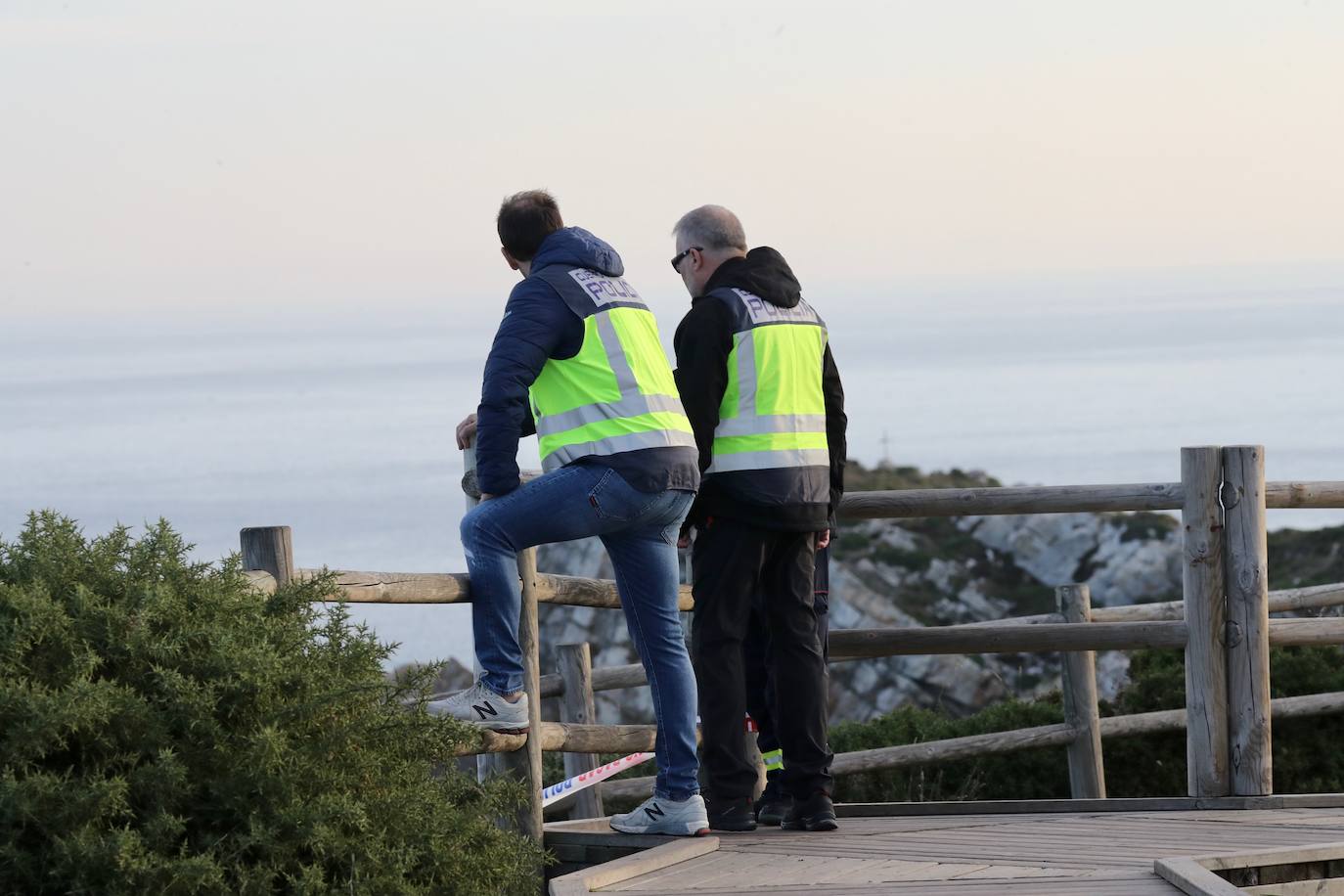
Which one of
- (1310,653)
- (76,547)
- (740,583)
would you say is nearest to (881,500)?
(740,583)

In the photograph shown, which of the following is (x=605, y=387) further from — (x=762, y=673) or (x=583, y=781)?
(x=583, y=781)

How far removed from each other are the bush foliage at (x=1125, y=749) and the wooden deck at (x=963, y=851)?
11.7 feet

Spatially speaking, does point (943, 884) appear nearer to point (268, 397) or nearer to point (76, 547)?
point (76, 547)

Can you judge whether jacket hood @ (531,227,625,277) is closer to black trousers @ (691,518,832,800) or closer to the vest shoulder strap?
the vest shoulder strap

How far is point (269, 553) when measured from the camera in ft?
17.2

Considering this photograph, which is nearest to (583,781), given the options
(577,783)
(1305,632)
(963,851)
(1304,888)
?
(577,783)

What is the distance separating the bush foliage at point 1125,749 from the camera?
32.4 feet

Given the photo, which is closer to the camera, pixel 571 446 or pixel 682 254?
pixel 571 446

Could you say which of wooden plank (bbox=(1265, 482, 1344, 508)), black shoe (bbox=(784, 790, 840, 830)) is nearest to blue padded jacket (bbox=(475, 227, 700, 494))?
black shoe (bbox=(784, 790, 840, 830))

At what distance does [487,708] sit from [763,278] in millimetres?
1702

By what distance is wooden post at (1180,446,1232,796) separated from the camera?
6586 mm

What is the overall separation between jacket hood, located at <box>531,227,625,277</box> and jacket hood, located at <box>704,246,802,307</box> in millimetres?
442

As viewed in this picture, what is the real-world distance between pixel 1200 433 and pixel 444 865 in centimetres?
6559

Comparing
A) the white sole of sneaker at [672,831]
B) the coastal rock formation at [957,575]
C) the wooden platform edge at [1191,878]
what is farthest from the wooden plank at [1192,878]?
the coastal rock formation at [957,575]
